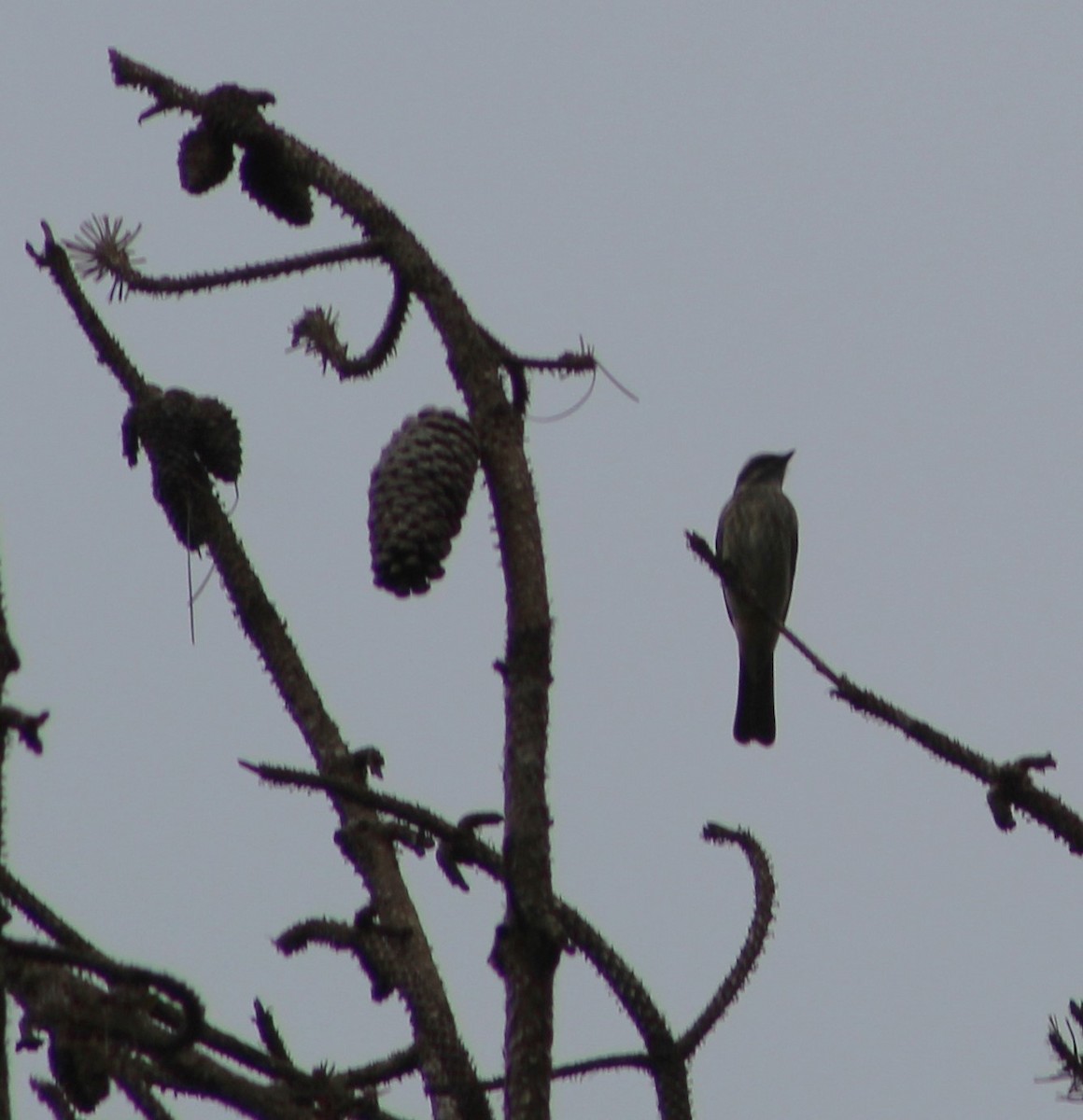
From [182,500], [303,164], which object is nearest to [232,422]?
[182,500]

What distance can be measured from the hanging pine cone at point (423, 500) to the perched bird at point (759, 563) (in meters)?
5.78

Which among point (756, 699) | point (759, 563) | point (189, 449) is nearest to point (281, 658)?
point (189, 449)

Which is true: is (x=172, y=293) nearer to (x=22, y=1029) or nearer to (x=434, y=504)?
(x=434, y=504)

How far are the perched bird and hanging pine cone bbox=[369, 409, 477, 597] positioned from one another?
5779mm

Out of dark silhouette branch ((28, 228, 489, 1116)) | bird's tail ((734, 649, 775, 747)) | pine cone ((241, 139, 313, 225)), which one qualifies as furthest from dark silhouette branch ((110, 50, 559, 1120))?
bird's tail ((734, 649, 775, 747))

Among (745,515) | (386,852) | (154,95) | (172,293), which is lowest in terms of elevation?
(386,852)

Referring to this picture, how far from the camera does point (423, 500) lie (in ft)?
8.38

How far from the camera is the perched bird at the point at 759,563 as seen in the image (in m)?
8.43

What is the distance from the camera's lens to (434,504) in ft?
8.39

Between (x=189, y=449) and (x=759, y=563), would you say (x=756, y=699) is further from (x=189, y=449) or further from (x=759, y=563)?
(x=189, y=449)

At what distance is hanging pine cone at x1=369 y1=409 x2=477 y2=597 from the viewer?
100 inches

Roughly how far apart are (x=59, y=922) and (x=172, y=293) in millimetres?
911

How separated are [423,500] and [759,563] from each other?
5.99 meters

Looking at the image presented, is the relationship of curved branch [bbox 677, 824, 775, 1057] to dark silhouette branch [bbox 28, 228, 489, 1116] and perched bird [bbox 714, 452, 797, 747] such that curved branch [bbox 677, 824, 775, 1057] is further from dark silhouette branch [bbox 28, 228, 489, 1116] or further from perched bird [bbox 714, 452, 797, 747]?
perched bird [bbox 714, 452, 797, 747]
